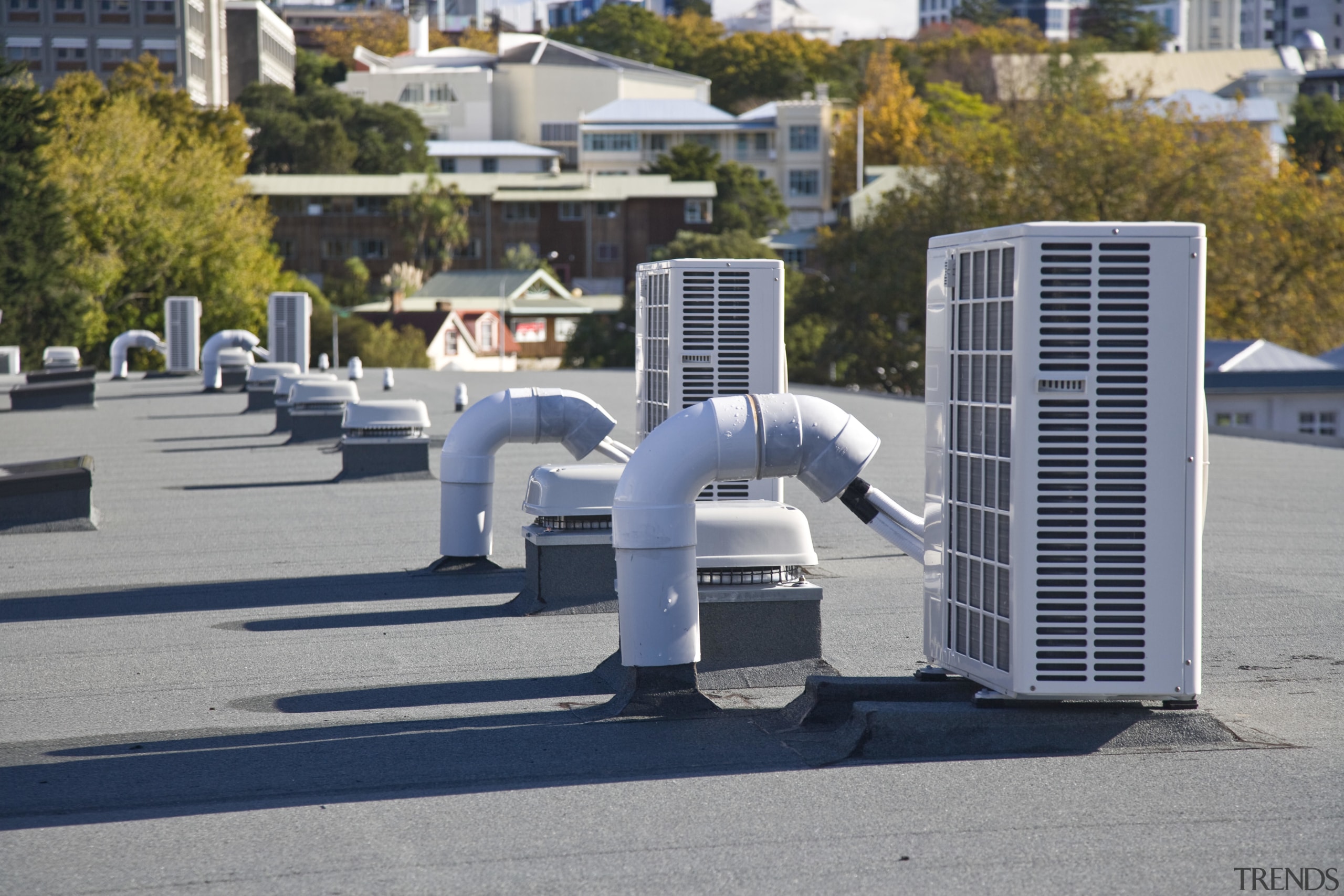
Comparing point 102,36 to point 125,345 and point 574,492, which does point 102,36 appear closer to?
point 125,345

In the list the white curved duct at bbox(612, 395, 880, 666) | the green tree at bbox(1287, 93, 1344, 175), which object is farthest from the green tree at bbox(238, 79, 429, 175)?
the white curved duct at bbox(612, 395, 880, 666)

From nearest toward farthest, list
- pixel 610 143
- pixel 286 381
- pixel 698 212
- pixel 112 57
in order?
pixel 286 381 → pixel 698 212 → pixel 112 57 → pixel 610 143

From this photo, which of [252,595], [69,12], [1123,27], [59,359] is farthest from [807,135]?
[252,595]

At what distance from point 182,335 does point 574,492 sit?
29.1 m

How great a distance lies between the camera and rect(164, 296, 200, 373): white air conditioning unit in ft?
111

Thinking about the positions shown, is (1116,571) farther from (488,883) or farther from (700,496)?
(700,496)

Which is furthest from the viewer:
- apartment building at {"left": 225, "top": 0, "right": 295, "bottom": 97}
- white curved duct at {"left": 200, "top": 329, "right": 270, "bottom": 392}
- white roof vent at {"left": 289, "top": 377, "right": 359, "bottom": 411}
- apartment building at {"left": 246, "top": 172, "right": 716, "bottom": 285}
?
apartment building at {"left": 225, "top": 0, "right": 295, "bottom": 97}

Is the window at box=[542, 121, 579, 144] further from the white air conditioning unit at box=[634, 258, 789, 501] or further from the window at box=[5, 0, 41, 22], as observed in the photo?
the white air conditioning unit at box=[634, 258, 789, 501]

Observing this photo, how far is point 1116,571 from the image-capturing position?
4.77 m

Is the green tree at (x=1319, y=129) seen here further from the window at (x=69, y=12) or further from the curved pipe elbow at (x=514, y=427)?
the curved pipe elbow at (x=514, y=427)

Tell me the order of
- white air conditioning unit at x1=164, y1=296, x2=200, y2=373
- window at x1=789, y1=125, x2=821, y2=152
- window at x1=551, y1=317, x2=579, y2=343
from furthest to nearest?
window at x1=789, y1=125, x2=821, y2=152
window at x1=551, y1=317, x2=579, y2=343
white air conditioning unit at x1=164, y1=296, x2=200, y2=373

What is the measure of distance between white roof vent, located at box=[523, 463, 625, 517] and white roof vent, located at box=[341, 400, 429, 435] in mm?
6585

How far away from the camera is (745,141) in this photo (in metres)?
112

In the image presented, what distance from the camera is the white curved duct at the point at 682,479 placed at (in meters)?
5.31
